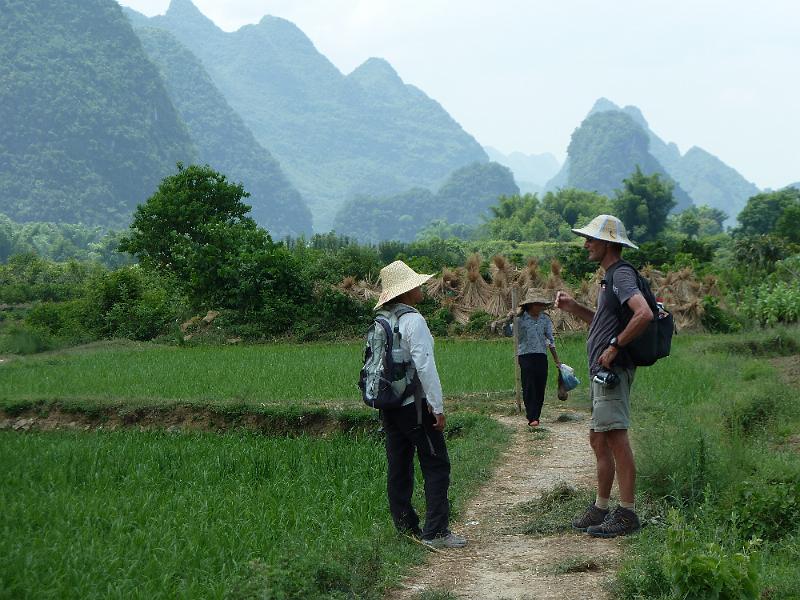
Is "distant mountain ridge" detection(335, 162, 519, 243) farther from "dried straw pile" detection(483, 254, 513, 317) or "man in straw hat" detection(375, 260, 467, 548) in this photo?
"man in straw hat" detection(375, 260, 467, 548)

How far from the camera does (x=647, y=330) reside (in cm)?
566

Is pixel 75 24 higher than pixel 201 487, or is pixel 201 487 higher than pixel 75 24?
pixel 75 24

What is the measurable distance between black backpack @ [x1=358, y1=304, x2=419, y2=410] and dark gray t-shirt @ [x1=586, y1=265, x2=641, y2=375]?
44.4 inches

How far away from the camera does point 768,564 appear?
17.0ft

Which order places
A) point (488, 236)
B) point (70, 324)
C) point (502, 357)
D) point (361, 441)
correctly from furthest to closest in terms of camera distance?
1. point (488, 236)
2. point (70, 324)
3. point (502, 357)
4. point (361, 441)

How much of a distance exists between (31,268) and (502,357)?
111ft

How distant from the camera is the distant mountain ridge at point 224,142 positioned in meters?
161

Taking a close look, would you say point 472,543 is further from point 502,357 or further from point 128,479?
point 502,357

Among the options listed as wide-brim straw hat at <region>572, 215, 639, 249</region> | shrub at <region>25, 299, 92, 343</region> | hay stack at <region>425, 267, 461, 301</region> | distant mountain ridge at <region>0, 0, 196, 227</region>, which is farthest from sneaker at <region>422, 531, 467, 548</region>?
distant mountain ridge at <region>0, 0, 196, 227</region>

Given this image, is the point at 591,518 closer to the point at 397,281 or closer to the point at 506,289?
the point at 397,281

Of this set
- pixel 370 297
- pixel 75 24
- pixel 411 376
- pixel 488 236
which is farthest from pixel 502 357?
pixel 75 24

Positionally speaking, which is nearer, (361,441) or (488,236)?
(361,441)

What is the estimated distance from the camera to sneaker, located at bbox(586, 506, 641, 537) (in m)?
5.86

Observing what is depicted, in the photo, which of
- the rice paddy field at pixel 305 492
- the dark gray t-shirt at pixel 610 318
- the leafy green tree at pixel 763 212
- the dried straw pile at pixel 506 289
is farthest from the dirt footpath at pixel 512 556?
the leafy green tree at pixel 763 212
